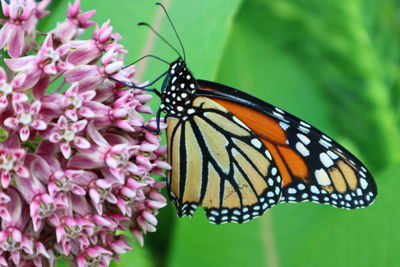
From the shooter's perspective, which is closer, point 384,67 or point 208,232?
point 208,232

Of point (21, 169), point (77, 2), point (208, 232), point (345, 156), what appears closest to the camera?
point (21, 169)

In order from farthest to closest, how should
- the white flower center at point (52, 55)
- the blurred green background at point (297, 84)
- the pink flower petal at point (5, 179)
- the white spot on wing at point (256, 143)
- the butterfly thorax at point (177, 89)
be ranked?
the blurred green background at point (297, 84) < the white spot on wing at point (256, 143) < the butterfly thorax at point (177, 89) < the white flower center at point (52, 55) < the pink flower petal at point (5, 179)

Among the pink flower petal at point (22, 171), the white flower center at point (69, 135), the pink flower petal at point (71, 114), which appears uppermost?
the pink flower petal at point (71, 114)

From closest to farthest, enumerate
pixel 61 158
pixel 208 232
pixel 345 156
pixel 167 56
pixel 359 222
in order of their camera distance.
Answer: pixel 61 158 → pixel 345 156 → pixel 167 56 → pixel 359 222 → pixel 208 232

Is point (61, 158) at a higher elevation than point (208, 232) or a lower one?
higher

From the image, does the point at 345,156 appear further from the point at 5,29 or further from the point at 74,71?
the point at 5,29

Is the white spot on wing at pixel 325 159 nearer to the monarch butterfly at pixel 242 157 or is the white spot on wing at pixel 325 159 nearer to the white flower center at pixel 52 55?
the monarch butterfly at pixel 242 157

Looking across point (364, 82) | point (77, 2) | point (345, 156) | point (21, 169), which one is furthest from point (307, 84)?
point (21, 169)

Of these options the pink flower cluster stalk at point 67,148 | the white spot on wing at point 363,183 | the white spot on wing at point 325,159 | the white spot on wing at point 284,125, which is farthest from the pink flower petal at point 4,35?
the white spot on wing at point 363,183
